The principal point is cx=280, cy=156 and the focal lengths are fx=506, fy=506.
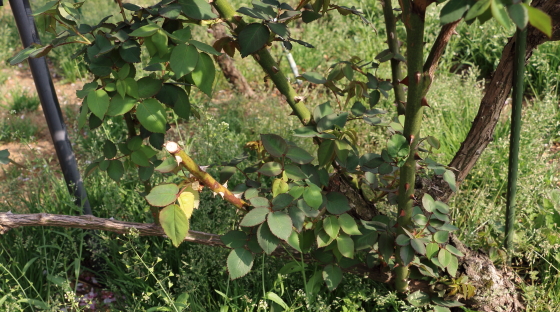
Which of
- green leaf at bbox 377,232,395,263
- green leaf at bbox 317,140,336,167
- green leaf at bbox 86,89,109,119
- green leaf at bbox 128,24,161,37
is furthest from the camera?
green leaf at bbox 377,232,395,263

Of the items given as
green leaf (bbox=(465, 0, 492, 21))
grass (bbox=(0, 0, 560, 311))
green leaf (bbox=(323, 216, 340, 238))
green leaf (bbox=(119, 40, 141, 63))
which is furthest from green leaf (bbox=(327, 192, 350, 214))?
green leaf (bbox=(465, 0, 492, 21))

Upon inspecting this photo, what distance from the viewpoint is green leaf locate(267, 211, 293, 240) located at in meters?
1.36

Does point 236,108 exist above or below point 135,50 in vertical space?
below

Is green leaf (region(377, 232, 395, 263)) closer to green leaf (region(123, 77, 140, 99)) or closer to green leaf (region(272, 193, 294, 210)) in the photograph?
green leaf (region(272, 193, 294, 210))

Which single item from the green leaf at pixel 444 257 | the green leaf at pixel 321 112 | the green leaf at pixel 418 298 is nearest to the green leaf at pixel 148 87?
the green leaf at pixel 321 112

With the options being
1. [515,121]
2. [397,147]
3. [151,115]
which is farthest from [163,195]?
[515,121]

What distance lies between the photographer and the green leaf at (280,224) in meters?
1.36

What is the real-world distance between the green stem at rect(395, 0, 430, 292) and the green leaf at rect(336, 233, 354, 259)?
0.18 m

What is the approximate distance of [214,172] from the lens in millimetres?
2510

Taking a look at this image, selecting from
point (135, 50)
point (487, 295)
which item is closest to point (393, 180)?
point (487, 295)

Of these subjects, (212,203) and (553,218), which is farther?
(212,203)

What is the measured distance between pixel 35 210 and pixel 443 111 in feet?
7.63

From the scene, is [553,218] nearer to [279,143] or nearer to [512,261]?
[512,261]

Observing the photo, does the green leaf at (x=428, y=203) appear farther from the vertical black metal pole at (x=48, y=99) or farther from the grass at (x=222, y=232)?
the vertical black metal pole at (x=48, y=99)
